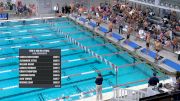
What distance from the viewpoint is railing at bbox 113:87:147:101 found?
32.1 ft

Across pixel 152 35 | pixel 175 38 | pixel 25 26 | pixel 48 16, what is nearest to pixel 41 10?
pixel 48 16

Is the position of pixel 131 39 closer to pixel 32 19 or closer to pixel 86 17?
pixel 86 17

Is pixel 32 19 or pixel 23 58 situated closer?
pixel 23 58

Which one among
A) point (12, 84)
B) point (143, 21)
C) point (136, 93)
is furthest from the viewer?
point (143, 21)

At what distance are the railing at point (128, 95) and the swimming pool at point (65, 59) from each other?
1815 millimetres

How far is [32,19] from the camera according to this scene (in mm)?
23016

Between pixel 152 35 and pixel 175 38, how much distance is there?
183 centimetres

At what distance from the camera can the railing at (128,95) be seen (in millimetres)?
9781
